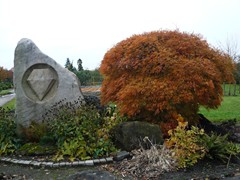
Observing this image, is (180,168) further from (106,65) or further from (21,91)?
(21,91)

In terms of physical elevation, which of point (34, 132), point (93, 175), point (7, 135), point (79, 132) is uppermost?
point (79, 132)

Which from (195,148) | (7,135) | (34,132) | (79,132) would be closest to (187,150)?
(195,148)

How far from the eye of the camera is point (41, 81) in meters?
7.35

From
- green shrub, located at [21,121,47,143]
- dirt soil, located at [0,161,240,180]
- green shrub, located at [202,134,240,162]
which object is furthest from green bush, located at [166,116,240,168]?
green shrub, located at [21,121,47,143]

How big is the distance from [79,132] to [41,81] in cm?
197

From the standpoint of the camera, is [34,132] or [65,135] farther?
[34,132]

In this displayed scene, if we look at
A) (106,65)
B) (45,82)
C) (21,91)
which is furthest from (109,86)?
(21,91)

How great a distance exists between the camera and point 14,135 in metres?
7.15

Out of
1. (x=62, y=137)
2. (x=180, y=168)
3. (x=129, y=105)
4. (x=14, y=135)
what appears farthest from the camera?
(x=14, y=135)

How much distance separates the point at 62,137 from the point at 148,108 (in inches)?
77.5

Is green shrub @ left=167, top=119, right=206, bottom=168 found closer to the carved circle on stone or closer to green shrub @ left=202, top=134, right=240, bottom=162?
green shrub @ left=202, top=134, right=240, bottom=162

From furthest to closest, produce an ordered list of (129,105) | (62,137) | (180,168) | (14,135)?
(14,135), (129,105), (62,137), (180,168)

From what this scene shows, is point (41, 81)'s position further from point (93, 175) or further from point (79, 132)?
point (93, 175)

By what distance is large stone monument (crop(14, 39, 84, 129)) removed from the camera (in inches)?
281
